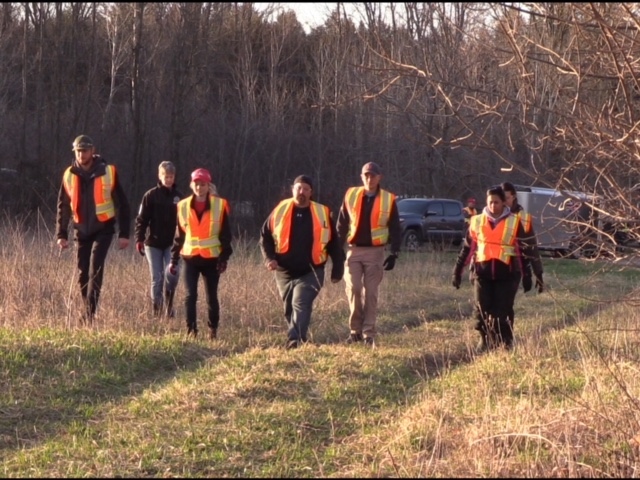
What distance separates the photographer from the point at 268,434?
6598mm

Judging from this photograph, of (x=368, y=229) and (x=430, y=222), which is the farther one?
(x=430, y=222)

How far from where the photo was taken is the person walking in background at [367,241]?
10805mm

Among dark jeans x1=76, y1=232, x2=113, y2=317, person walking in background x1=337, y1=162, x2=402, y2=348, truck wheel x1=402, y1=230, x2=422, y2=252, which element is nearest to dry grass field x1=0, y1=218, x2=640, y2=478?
dark jeans x1=76, y1=232, x2=113, y2=317

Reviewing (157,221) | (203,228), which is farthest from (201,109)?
(203,228)

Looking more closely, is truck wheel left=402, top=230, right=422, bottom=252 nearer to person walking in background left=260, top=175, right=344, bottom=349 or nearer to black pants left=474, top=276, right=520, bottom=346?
black pants left=474, top=276, right=520, bottom=346

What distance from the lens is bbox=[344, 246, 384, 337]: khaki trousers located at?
35.7 ft

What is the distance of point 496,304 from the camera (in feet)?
34.2

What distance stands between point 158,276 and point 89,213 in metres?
1.16

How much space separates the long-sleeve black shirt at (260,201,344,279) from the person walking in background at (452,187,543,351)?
135 centimetres

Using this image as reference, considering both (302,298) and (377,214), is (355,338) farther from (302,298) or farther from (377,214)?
(377,214)

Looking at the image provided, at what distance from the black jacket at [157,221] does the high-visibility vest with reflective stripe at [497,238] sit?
3.40 m

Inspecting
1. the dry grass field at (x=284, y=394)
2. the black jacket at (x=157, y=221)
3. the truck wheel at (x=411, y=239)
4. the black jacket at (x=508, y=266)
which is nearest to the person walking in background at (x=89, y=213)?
the dry grass field at (x=284, y=394)

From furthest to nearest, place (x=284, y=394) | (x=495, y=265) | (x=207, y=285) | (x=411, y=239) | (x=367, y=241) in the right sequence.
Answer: (x=411, y=239) → (x=367, y=241) → (x=207, y=285) → (x=495, y=265) → (x=284, y=394)

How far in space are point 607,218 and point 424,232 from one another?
2224 cm
